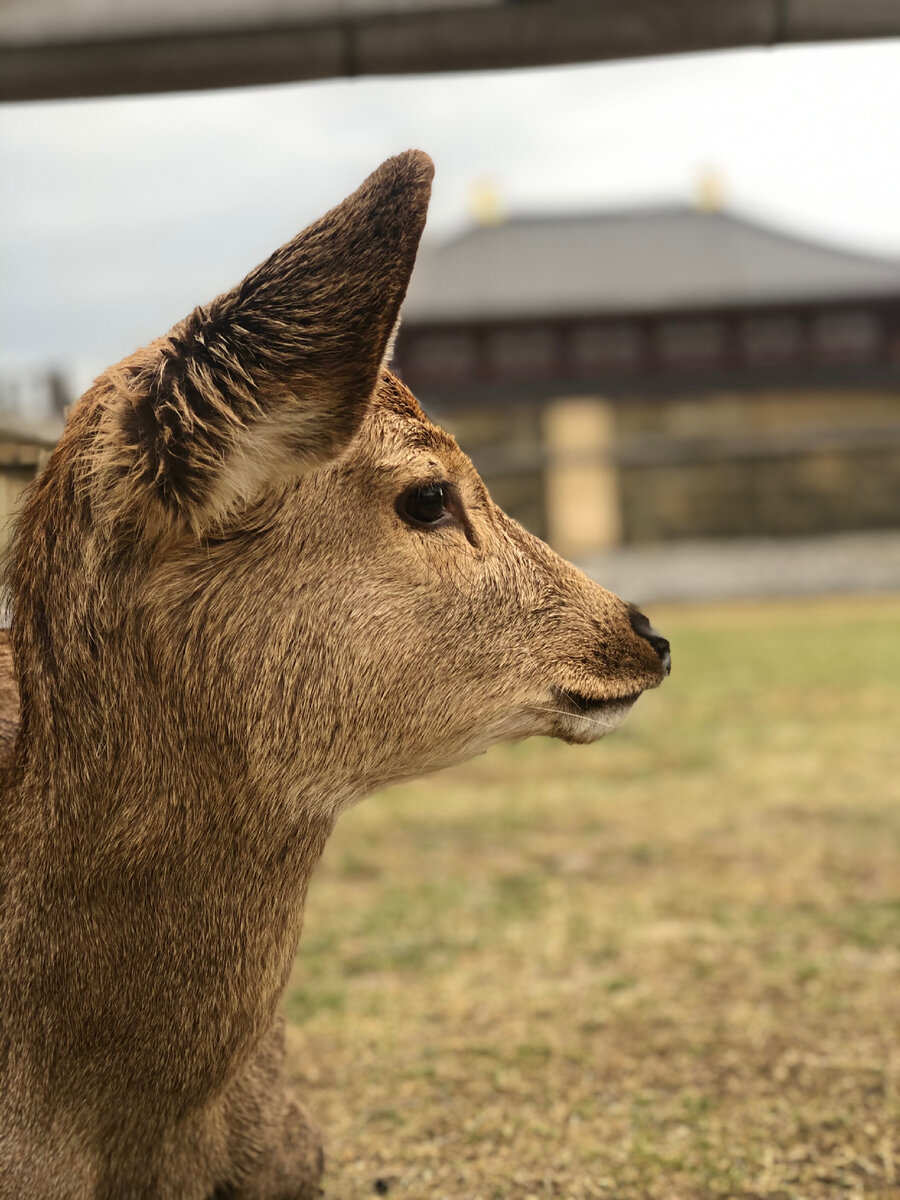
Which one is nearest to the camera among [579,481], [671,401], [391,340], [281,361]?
[281,361]

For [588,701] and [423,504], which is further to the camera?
[588,701]

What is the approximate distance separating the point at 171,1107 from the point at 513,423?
19069 millimetres

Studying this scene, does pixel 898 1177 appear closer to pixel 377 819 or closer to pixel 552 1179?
pixel 552 1179

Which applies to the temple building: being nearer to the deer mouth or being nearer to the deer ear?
the deer mouth

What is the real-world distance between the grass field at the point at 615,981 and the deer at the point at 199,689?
3.80ft

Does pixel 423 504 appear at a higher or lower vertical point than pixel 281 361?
lower

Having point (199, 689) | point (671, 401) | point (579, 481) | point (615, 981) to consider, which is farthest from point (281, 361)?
point (671, 401)

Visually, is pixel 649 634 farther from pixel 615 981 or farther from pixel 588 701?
pixel 615 981

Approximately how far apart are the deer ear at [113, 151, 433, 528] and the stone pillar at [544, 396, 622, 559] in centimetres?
1858

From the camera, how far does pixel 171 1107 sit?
63.7 inches

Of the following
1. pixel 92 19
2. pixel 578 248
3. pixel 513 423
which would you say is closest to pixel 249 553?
pixel 92 19

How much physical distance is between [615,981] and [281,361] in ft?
9.42

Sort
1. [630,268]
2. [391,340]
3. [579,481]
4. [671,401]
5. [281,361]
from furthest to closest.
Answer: [630,268] < [671,401] < [579,481] < [391,340] < [281,361]

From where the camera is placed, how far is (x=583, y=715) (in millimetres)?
1769
